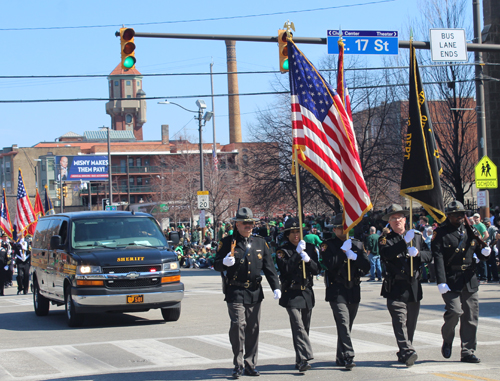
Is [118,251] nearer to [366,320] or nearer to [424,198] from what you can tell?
[366,320]

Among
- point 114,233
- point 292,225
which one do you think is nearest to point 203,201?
point 114,233

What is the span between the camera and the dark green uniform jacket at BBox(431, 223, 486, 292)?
312 inches

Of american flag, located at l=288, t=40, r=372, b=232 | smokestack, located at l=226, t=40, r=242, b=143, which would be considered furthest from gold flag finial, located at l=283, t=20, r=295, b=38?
smokestack, located at l=226, t=40, r=242, b=143

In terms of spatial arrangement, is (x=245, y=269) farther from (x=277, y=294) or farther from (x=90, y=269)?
(x=90, y=269)

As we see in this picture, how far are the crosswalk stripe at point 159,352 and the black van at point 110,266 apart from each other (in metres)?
1.64

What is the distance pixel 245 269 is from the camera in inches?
305

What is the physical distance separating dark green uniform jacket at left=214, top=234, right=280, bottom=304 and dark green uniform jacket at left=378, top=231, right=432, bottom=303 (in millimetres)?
1357

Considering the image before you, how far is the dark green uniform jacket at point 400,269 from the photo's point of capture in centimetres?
780

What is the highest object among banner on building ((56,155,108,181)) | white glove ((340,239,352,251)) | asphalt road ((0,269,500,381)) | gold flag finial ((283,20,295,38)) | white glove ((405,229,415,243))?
banner on building ((56,155,108,181))

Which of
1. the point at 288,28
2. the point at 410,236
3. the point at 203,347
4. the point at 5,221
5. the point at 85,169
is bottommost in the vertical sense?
the point at 203,347

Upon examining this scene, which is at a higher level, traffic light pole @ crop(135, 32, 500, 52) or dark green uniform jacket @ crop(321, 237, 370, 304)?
traffic light pole @ crop(135, 32, 500, 52)

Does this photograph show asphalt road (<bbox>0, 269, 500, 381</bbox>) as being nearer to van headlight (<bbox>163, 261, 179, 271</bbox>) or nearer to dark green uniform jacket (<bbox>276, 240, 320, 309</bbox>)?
dark green uniform jacket (<bbox>276, 240, 320, 309</bbox>)

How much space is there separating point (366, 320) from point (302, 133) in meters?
4.78

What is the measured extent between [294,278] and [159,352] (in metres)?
2.72
